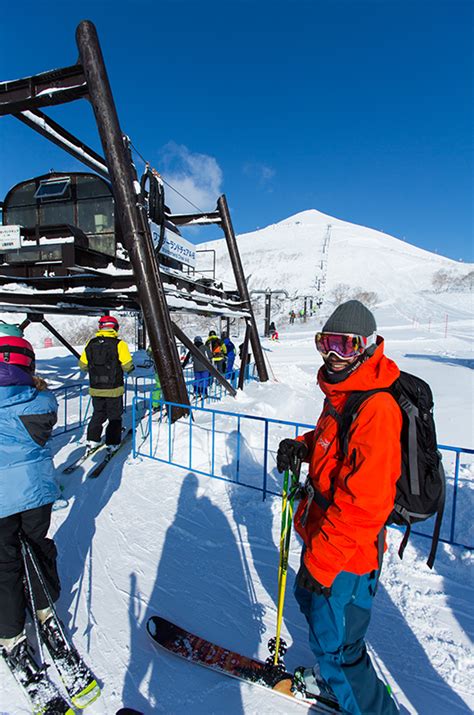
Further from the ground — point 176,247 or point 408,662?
point 176,247

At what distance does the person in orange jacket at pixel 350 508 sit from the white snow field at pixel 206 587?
602 mm

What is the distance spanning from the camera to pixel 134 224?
5770 millimetres

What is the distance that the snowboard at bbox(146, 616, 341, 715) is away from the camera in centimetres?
205

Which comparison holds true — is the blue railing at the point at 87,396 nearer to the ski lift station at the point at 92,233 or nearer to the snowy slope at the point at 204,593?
the ski lift station at the point at 92,233

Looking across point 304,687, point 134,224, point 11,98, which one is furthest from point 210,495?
point 11,98

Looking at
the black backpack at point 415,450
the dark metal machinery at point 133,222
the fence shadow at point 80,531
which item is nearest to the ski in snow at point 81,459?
the fence shadow at point 80,531

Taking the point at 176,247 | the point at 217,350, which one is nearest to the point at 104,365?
the point at 176,247

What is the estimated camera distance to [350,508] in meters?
1.60

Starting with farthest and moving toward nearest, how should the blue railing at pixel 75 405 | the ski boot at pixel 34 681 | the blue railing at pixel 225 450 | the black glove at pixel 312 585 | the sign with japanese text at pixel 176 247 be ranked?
the blue railing at pixel 75 405
the sign with japanese text at pixel 176 247
the blue railing at pixel 225 450
the ski boot at pixel 34 681
the black glove at pixel 312 585

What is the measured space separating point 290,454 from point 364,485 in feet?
2.19

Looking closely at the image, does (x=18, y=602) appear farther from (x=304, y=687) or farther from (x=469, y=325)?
(x=469, y=325)

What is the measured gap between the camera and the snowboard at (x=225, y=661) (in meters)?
2.05

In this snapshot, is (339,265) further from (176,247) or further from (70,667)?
(70,667)

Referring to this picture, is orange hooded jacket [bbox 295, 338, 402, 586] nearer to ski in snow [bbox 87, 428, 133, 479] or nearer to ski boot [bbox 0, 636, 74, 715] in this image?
ski boot [bbox 0, 636, 74, 715]
